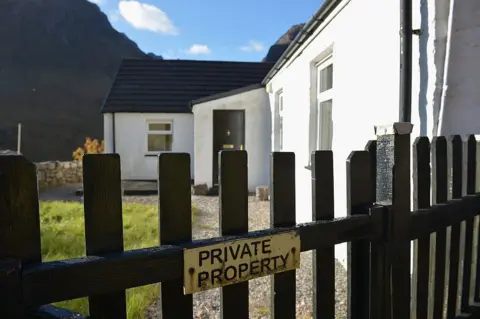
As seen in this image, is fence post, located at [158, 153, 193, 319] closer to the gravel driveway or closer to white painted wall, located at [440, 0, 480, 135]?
the gravel driveway

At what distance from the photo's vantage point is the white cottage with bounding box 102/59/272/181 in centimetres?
1259

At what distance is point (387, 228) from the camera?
1588 millimetres

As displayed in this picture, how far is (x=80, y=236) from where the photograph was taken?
4938 mm

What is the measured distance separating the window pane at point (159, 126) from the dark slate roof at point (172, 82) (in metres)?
0.62

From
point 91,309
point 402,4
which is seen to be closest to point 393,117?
point 402,4

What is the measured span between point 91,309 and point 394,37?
2.97 m

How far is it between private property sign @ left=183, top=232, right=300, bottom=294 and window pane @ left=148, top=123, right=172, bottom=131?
12.0 m

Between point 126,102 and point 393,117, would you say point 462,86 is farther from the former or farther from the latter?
point 126,102

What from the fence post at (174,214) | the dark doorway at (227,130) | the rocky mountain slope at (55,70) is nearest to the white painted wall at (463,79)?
the fence post at (174,214)

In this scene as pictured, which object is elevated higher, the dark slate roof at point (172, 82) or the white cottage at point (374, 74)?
the dark slate roof at point (172, 82)

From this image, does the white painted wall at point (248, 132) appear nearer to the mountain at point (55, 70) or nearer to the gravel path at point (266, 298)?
the gravel path at point (266, 298)

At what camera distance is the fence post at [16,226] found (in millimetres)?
891

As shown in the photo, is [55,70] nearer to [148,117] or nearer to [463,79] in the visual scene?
[148,117]

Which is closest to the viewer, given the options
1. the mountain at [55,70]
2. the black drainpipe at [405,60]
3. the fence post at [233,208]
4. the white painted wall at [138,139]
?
the fence post at [233,208]
